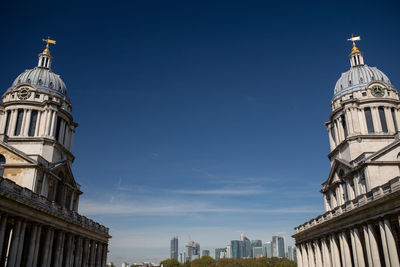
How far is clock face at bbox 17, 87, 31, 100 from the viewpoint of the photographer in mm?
63844

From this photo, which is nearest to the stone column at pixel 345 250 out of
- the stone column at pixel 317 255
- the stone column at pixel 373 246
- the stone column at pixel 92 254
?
the stone column at pixel 373 246

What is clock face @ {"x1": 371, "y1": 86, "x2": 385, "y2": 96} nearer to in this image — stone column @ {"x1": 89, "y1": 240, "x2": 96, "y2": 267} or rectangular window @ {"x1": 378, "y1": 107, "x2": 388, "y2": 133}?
rectangular window @ {"x1": 378, "y1": 107, "x2": 388, "y2": 133}

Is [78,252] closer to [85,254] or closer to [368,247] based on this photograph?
[85,254]

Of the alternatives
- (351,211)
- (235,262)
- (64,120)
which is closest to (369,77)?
(351,211)

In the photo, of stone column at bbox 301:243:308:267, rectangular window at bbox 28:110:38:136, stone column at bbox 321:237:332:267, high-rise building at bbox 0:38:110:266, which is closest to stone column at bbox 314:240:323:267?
stone column at bbox 321:237:332:267

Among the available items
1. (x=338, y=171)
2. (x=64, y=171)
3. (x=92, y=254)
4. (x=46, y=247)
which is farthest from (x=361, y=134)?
(x=46, y=247)

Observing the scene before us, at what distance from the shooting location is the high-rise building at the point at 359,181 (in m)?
44.3

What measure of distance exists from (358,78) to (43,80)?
5960cm

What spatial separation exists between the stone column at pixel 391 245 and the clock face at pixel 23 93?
5691 centimetres

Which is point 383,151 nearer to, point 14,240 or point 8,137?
point 14,240

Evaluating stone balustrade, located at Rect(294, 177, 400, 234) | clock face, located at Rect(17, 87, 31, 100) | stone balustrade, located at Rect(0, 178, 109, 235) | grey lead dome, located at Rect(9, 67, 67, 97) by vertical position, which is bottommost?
stone balustrade, located at Rect(0, 178, 109, 235)

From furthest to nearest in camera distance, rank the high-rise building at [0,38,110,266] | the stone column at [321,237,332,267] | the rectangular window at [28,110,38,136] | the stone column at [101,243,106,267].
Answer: the stone column at [101,243,106,267]
the rectangular window at [28,110,38,136]
the stone column at [321,237,332,267]
the high-rise building at [0,38,110,266]

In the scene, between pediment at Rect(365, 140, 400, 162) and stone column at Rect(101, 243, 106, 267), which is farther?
stone column at Rect(101, 243, 106, 267)

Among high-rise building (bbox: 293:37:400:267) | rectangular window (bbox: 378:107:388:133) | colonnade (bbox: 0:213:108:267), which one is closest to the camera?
colonnade (bbox: 0:213:108:267)
